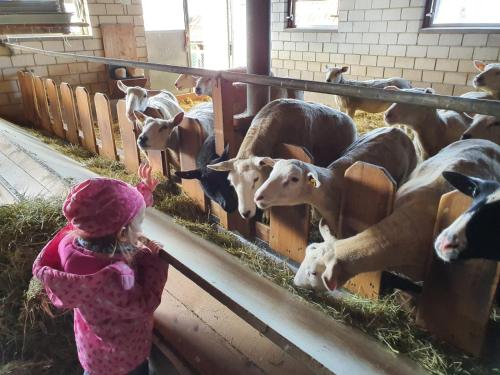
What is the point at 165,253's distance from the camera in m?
2.08

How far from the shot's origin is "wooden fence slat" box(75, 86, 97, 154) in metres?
4.82

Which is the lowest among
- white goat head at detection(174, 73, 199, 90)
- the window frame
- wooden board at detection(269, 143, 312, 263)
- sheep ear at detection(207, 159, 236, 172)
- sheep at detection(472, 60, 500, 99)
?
wooden board at detection(269, 143, 312, 263)

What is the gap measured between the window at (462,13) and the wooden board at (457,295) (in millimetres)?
6423

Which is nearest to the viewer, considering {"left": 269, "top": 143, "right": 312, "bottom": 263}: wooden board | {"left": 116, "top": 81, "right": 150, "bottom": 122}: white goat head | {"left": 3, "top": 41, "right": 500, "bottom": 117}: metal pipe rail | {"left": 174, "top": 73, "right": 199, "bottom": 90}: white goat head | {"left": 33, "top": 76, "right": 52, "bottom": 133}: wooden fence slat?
{"left": 3, "top": 41, "right": 500, "bottom": 117}: metal pipe rail

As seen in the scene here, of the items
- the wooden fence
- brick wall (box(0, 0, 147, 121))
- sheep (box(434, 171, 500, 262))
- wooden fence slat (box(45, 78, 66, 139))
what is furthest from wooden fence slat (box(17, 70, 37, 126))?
sheep (box(434, 171, 500, 262))

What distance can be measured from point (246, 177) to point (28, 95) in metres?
6.04

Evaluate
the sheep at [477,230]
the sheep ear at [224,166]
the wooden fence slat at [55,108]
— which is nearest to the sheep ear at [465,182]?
the sheep at [477,230]

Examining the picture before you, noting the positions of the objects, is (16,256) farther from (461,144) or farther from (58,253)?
(461,144)

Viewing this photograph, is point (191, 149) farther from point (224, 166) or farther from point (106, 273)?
point (106, 273)

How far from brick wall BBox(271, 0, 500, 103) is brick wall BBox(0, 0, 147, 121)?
11.9 feet

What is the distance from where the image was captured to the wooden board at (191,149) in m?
3.49

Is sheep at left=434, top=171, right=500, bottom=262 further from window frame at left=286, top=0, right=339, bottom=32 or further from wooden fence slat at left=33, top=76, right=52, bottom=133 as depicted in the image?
window frame at left=286, top=0, right=339, bottom=32

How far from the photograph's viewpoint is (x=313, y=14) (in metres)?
9.62

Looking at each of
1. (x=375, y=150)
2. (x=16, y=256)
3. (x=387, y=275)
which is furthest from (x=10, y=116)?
(x=387, y=275)
